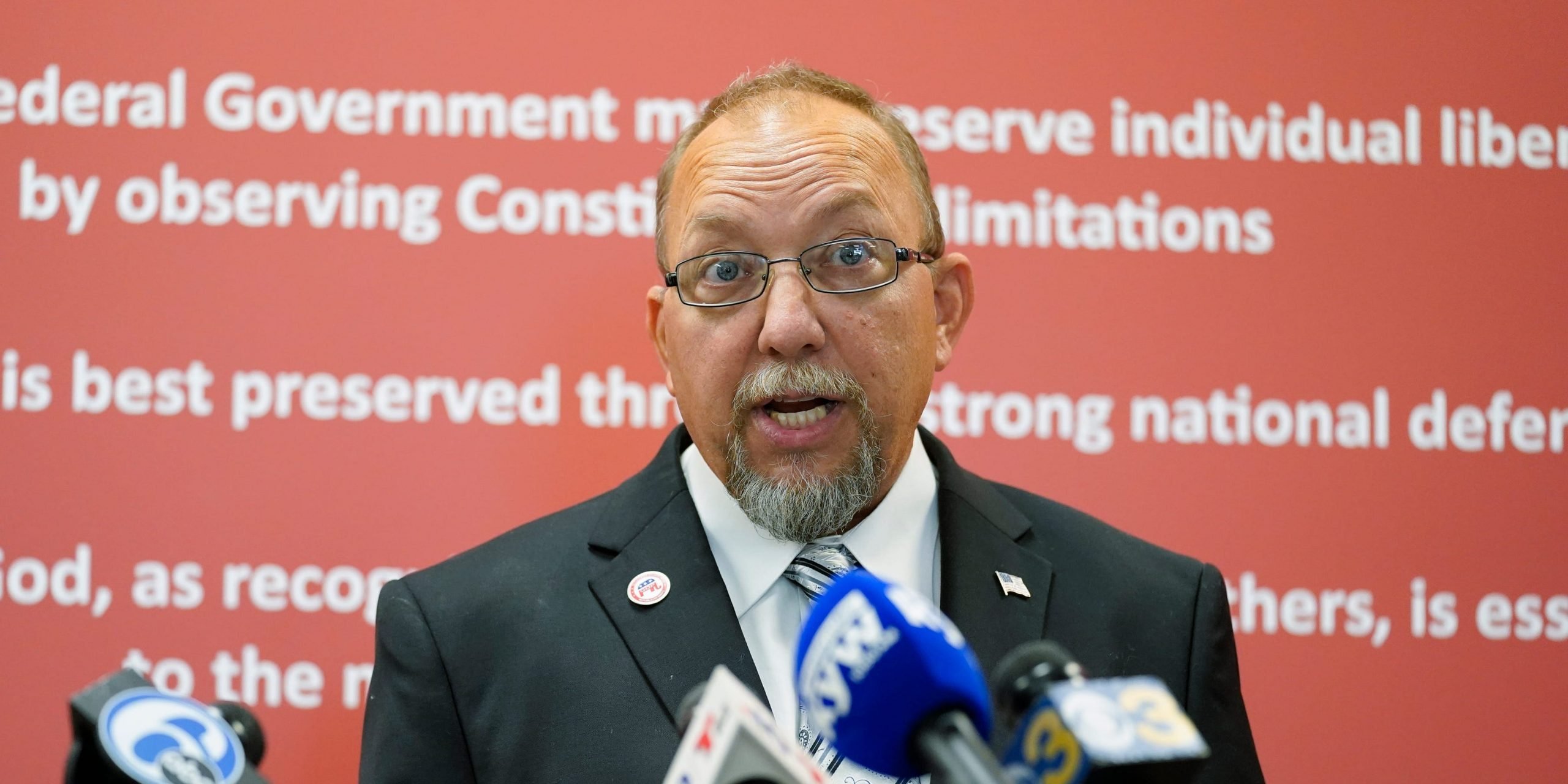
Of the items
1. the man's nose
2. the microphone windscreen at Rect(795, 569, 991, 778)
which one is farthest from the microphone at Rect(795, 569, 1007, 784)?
the man's nose

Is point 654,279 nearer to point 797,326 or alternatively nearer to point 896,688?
point 797,326

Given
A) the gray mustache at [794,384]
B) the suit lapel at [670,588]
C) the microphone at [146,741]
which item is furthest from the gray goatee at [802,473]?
the microphone at [146,741]

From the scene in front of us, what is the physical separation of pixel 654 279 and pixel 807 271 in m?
0.97

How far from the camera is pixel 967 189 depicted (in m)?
3.26

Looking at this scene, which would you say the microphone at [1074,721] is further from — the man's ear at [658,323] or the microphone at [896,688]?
the man's ear at [658,323]

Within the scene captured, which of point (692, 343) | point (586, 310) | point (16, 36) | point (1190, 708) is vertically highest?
point (16, 36)

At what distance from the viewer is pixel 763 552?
2361 mm

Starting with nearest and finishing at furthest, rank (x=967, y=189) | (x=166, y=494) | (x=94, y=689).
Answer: (x=94, y=689) → (x=166, y=494) → (x=967, y=189)

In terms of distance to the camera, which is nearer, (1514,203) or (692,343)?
(692,343)

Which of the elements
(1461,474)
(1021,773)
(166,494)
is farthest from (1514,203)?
(166,494)

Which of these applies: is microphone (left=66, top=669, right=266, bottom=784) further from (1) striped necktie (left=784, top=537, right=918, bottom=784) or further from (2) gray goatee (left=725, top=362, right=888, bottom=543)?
(2) gray goatee (left=725, top=362, right=888, bottom=543)

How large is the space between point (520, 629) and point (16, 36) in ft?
6.10

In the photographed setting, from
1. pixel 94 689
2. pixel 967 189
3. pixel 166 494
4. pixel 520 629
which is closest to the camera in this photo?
pixel 94 689

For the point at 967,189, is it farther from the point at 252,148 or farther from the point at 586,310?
the point at 252,148
